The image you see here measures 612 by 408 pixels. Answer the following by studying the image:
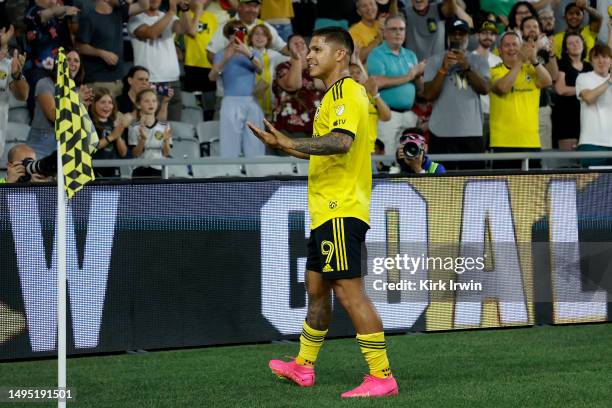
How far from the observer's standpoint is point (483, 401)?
7.28m

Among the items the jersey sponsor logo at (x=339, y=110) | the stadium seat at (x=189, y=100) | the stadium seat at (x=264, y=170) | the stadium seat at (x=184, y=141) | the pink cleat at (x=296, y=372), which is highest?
the jersey sponsor logo at (x=339, y=110)

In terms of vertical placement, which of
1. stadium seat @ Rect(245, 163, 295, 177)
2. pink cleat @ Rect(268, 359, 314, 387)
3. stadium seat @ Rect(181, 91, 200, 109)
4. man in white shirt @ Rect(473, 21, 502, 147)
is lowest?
pink cleat @ Rect(268, 359, 314, 387)

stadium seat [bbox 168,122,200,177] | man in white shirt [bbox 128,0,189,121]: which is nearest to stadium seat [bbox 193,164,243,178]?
stadium seat [bbox 168,122,200,177]

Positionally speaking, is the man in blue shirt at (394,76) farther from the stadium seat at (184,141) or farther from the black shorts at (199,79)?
the stadium seat at (184,141)

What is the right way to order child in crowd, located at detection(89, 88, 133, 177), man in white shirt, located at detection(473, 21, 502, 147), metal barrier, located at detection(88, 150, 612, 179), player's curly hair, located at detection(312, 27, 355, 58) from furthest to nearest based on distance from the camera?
man in white shirt, located at detection(473, 21, 502, 147)
child in crowd, located at detection(89, 88, 133, 177)
metal barrier, located at detection(88, 150, 612, 179)
player's curly hair, located at detection(312, 27, 355, 58)

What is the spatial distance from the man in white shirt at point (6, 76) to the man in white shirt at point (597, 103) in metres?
6.48

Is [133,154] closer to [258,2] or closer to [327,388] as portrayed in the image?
[258,2]

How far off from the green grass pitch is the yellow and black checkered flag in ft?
5.45

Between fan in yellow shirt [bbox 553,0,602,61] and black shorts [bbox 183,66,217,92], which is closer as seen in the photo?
black shorts [bbox 183,66,217,92]

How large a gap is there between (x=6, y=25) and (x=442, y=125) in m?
5.20

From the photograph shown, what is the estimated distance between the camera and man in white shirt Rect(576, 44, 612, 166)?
13383mm

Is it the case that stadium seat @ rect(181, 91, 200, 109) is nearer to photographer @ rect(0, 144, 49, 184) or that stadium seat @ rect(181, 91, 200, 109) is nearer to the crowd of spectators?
the crowd of spectators

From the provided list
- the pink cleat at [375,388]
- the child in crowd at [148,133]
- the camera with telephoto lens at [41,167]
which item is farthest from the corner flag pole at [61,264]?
the child in crowd at [148,133]

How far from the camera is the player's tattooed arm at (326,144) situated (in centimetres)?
717
